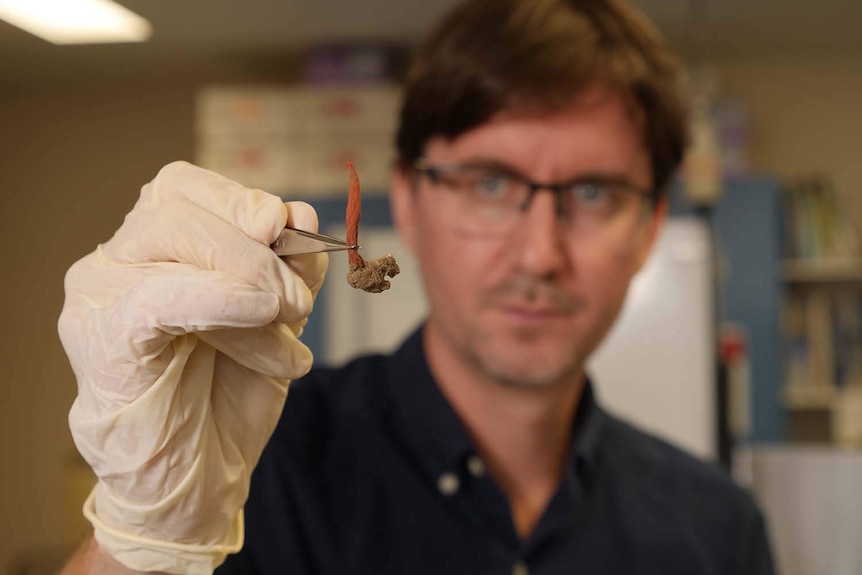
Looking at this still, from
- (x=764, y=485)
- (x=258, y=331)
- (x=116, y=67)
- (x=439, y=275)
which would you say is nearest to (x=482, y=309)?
(x=439, y=275)

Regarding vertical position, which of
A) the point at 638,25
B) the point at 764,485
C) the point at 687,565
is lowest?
the point at 764,485

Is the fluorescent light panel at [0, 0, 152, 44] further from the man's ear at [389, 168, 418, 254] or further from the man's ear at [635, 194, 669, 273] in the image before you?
the man's ear at [635, 194, 669, 273]

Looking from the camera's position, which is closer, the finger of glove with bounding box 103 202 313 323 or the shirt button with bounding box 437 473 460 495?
the finger of glove with bounding box 103 202 313 323

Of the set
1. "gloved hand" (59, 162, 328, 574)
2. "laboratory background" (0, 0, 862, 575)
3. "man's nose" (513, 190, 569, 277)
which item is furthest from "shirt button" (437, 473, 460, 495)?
"laboratory background" (0, 0, 862, 575)

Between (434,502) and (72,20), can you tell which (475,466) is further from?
(72,20)

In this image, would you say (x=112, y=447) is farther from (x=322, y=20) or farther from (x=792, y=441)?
(x=792, y=441)

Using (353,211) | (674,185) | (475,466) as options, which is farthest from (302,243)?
(674,185)

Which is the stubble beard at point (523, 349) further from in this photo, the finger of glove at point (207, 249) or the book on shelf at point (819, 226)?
the book on shelf at point (819, 226)
